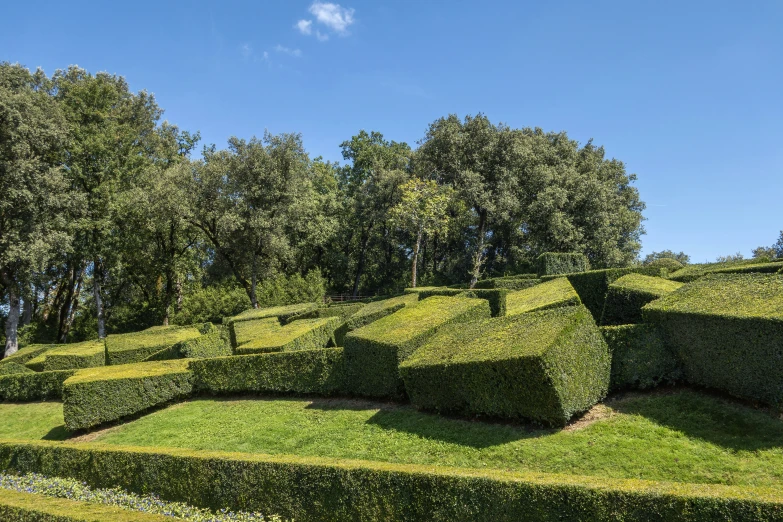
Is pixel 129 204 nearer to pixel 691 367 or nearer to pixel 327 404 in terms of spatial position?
pixel 327 404

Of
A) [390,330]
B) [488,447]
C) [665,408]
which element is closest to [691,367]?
[665,408]

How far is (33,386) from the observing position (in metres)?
19.3

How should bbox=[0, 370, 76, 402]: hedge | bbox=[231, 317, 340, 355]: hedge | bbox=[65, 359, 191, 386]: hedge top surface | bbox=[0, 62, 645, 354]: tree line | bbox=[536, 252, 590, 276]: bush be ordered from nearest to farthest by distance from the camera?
bbox=[65, 359, 191, 386]: hedge top surface → bbox=[231, 317, 340, 355]: hedge → bbox=[0, 370, 76, 402]: hedge → bbox=[536, 252, 590, 276]: bush → bbox=[0, 62, 645, 354]: tree line

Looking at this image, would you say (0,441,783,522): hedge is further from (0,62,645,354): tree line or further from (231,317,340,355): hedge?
(0,62,645,354): tree line

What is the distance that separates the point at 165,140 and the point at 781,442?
49.2 meters

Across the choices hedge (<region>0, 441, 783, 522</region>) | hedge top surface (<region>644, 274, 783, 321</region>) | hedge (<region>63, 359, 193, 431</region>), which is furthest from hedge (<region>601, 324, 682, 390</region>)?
hedge (<region>63, 359, 193, 431</region>)

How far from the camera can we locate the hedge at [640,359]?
9.08m

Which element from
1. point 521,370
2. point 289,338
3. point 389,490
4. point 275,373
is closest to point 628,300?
point 521,370

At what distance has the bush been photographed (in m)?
24.0

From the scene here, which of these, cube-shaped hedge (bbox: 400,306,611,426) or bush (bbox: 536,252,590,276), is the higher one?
bush (bbox: 536,252,590,276)

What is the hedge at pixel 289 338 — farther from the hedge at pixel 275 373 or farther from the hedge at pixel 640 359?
the hedge at pixel 640 359

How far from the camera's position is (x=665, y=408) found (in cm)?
840

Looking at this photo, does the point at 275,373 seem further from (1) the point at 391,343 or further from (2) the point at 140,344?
(2) the point at 140,344

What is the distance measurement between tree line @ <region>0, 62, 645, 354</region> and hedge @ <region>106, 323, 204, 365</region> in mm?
11207
